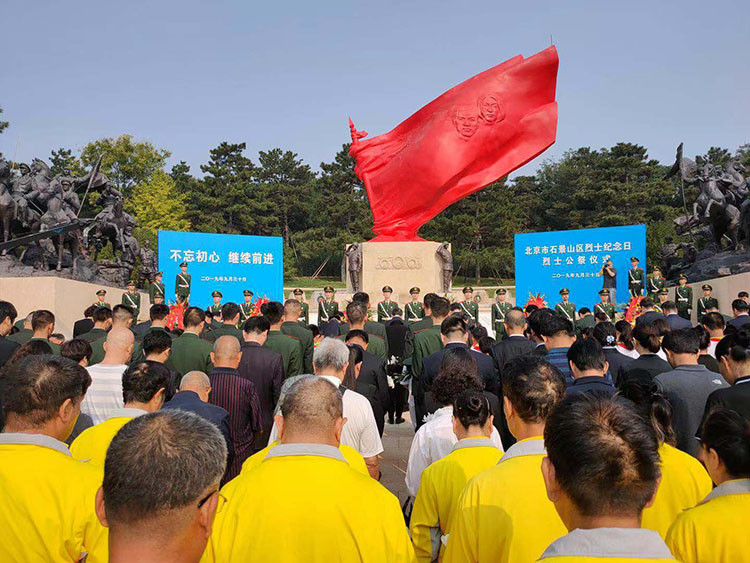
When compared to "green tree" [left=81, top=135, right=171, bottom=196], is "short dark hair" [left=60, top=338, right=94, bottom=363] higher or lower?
lower

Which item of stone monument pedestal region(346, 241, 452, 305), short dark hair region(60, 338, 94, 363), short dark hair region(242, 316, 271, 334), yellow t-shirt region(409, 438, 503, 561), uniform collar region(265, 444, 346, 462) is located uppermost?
stone monument pedestal region(346, 241, 452, 305)

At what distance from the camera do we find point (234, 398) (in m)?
3.14

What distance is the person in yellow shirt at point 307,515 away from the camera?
4.51ft

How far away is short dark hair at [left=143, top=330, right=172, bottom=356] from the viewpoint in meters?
3.20

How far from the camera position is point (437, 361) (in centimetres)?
343

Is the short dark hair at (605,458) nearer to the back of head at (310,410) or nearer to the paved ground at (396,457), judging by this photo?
the back of head at (310,410)

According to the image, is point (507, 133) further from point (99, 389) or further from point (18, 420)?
point (18, 420)

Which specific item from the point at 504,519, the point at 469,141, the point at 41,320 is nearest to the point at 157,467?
the point at 504,519

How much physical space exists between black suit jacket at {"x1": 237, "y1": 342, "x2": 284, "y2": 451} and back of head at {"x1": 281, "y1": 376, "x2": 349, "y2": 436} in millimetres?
2099

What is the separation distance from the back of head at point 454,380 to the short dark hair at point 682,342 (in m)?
1.18

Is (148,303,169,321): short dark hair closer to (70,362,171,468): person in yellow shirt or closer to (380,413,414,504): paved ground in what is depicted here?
(380,413,414,504): paved ground

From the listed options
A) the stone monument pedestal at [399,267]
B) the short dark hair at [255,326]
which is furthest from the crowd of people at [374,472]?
the stone monument pedestal at [399,267]

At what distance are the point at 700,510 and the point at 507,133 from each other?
13.6 metres

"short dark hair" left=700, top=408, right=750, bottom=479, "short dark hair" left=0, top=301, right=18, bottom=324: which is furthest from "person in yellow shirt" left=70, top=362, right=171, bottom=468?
"short dark hair" left=0, top=301, right=18, bottom=324
